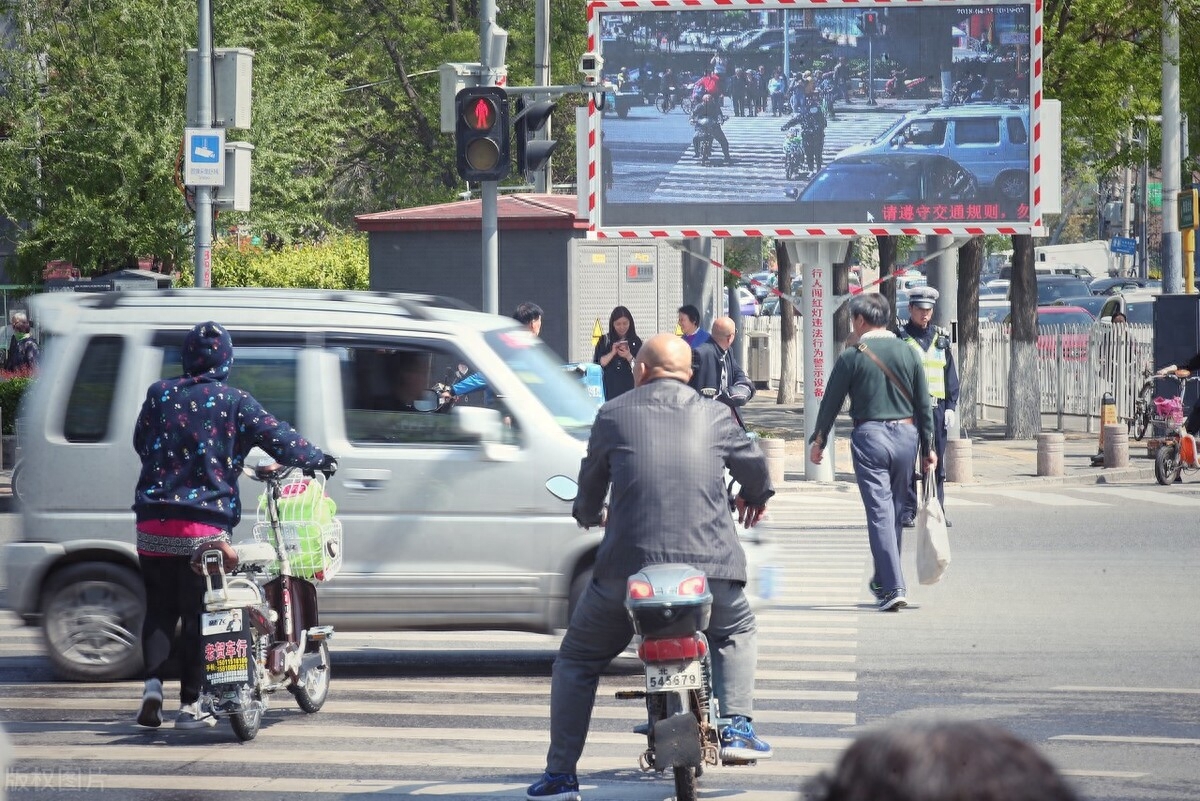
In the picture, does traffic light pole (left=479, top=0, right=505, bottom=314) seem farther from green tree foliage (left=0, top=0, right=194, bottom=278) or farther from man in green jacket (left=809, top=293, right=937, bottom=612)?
green tree foliage (left=0, top=0, right=194, bottom=278)

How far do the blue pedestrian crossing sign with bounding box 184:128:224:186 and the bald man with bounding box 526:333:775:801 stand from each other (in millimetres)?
11591

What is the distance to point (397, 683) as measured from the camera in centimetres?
844

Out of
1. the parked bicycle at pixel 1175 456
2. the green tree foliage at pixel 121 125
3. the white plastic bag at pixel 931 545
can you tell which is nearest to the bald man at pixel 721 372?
the white plastic bag at pixel 931 545

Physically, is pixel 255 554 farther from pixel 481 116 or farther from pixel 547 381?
pixel 481 116

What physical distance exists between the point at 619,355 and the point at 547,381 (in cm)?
674

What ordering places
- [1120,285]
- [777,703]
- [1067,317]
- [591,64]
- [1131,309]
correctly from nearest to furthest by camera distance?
[777,703], [591,64], [1131,309], [1067,317], [1120,285]

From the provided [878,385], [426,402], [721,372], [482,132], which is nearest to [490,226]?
[482,132]

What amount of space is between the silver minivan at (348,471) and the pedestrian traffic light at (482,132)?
590 cm

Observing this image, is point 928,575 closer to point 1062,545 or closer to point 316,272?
point 1062,545

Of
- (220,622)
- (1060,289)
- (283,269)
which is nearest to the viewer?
(220,622)

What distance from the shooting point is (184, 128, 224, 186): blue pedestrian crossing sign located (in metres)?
16.8

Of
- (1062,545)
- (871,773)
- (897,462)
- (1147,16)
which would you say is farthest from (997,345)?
(871,773)

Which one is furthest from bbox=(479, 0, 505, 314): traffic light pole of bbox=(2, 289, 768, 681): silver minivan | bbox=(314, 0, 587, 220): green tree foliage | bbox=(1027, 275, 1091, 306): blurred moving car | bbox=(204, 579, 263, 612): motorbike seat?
bbox=(1027, 275, 1091, 306): blurred moving car

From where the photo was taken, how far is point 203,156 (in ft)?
55.3
